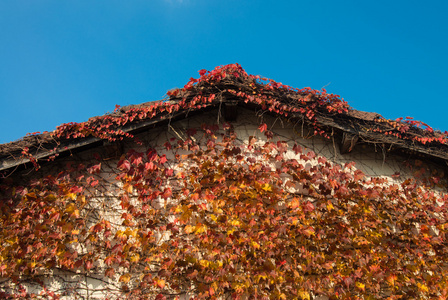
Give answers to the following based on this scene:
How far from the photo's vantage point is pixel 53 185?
4.88m

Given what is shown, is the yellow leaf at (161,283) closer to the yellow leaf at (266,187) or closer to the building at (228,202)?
the building at (228,202)

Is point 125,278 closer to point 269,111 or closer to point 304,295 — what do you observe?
point 304,295

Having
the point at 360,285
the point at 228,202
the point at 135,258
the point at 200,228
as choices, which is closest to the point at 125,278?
the point at 135,258

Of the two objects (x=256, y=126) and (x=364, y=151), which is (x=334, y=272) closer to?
(x=364, y=151)

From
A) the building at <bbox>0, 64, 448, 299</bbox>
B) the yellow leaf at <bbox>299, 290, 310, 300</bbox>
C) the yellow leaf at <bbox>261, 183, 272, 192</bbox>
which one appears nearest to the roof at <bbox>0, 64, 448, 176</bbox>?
the building at <bbox>0, 64, 448, 299</bbox>

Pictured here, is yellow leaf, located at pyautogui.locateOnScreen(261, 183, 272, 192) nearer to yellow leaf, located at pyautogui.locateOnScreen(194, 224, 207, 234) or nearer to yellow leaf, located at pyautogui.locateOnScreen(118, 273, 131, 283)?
yellow leaf, located at pyautogui.locateOnScreen(194, 224, 207, 234)

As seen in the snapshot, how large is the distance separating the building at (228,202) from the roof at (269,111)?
2 centimetres

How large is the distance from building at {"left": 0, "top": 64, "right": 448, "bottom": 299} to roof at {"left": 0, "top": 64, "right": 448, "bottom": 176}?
0.07ft

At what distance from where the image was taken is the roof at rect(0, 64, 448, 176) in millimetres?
4820

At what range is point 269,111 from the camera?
17.2 ft

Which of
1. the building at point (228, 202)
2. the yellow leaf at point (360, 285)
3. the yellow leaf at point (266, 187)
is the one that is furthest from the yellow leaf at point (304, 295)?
the yellow leaf at point (266, 187)

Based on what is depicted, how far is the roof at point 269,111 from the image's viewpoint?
4.82 meters

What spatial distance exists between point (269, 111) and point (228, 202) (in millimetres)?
1587

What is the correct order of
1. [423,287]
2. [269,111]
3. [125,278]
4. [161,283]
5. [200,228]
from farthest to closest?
[269,111] < [200,228] < [423,287] < [125,278] < [161,283]
